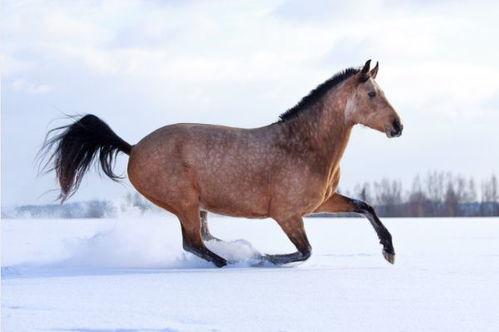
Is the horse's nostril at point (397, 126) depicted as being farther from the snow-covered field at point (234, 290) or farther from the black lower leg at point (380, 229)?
the snow-covered field at point (234, 290)

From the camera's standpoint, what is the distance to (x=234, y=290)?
5586mm

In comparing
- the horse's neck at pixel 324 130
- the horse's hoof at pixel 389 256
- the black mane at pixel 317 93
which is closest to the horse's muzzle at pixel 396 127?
the horse's neck at pixel 324 130

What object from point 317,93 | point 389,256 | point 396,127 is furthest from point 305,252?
point 317,93

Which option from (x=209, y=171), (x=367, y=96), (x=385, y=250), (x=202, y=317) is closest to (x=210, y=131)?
(x=209, y=171)

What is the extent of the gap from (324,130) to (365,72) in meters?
0.71

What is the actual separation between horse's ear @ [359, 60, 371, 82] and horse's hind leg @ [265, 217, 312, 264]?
151 centimetres

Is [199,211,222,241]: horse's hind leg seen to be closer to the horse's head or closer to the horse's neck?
the horse's neck

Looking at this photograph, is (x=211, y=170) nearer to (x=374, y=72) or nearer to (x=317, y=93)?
(x=317, y=93)

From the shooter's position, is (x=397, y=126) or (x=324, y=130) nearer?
(x=397, y=126)

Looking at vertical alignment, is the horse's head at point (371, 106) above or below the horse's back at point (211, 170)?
above

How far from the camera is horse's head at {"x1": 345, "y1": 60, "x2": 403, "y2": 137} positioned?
25.8ft

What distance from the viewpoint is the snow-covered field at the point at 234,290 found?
13.7 ft

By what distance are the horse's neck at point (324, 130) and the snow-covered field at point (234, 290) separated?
1114 millimetres

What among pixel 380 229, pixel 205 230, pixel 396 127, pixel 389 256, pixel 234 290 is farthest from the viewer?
pixel 205 230
